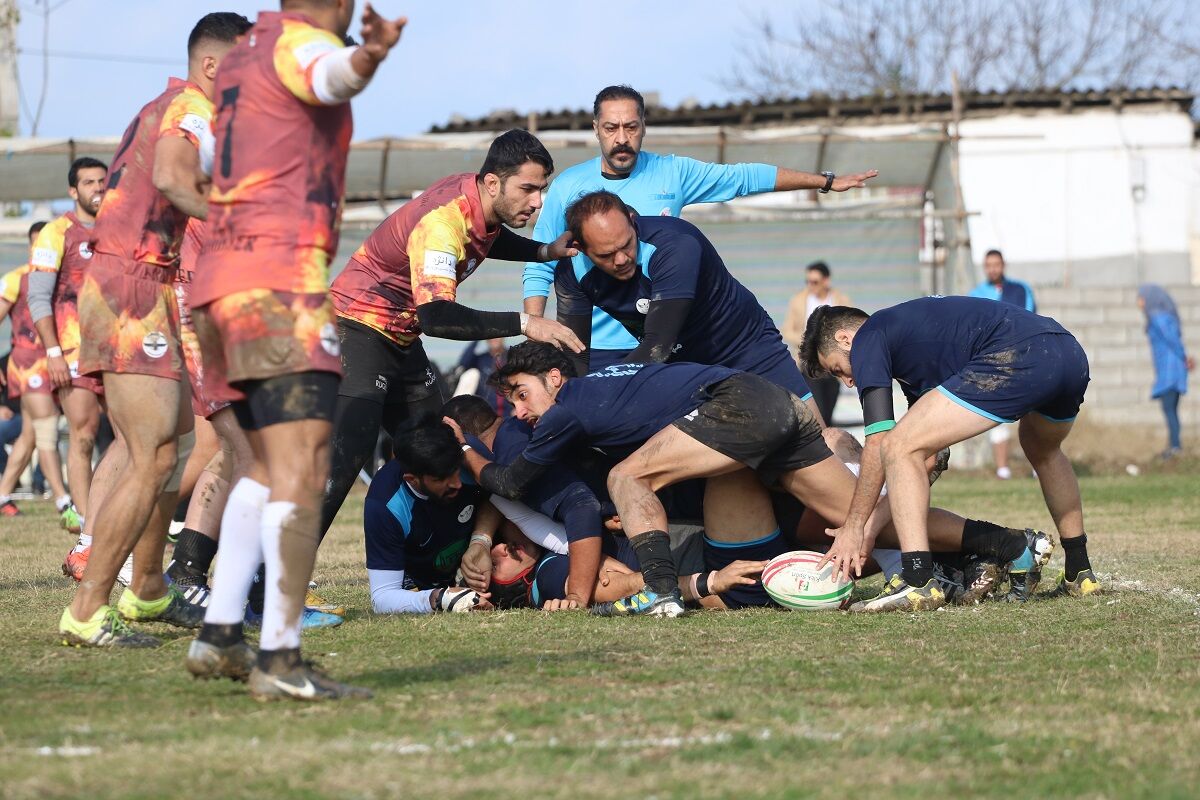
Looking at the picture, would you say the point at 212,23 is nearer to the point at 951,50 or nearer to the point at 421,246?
the point at 421,246

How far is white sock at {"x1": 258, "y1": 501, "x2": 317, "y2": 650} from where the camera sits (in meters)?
4.06

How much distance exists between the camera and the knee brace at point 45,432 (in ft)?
43.2

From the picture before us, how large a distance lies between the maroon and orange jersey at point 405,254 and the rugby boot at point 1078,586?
3184mm

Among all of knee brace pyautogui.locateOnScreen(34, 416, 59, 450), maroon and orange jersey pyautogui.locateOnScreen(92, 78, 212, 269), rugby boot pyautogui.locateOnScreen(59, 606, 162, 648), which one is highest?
maroon and orange jersey pyautogui.locateOnScreen(92, 78, 212, 269)

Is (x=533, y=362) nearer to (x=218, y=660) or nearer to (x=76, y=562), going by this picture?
(x=76, y=562)

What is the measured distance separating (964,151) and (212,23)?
844 inches

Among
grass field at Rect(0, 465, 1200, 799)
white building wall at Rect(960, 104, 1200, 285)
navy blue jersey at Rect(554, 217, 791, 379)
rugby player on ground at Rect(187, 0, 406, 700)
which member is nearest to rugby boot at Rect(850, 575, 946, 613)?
grass field at Rect(0, 465, 1200, 799)

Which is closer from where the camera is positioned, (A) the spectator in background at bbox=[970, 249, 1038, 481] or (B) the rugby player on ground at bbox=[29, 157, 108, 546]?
(B) the rugby player on ground at bbox=[29, 157, 108, 546]

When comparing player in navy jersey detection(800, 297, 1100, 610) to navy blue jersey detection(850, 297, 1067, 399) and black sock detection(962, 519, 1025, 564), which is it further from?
black sock detection(962, 519, 1025, 564)

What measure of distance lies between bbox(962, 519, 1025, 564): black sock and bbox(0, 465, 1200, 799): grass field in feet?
1.46

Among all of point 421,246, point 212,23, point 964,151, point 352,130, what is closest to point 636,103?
point 421,246

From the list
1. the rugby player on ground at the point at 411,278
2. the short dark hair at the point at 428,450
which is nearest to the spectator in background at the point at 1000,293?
the rugby player on ground at the point at 411,278

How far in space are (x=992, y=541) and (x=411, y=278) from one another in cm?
293

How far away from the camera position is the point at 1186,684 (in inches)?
173
